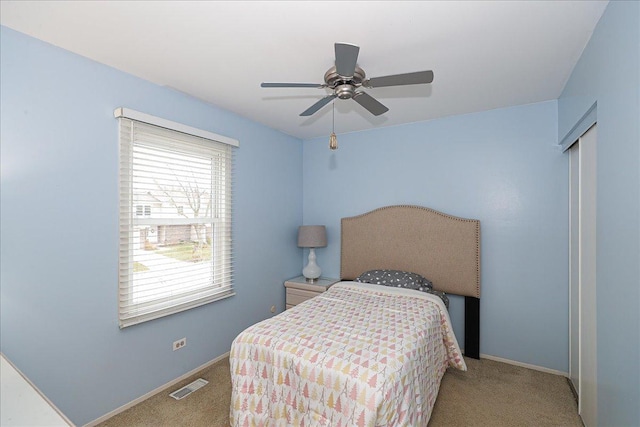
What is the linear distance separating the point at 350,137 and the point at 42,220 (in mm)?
3064

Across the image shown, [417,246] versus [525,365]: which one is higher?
[417,246]

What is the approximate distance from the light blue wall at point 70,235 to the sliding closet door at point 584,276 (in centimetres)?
306

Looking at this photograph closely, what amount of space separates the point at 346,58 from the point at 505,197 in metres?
2.31

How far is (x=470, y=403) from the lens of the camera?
2260mm

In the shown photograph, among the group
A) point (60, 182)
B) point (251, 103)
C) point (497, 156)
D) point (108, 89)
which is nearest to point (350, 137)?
point (251, 103)

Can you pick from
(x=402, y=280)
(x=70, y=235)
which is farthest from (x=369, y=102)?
(x=70, y=235)

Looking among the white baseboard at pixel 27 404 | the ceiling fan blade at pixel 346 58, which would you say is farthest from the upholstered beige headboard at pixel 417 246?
the white baseboard at pixel 27 404

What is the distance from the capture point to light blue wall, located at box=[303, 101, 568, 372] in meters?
2.70

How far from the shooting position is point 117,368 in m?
2.13

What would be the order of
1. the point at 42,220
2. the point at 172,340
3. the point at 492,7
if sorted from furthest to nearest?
the point at 172,340 → the point at 42,220 → the point at 492,7

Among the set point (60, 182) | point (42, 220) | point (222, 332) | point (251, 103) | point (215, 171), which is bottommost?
point (222, 332)

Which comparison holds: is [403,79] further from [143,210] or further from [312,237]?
[312,237]

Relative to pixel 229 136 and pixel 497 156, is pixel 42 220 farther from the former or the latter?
pixel 497 156

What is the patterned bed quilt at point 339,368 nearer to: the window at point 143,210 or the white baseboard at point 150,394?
the white baseboard at point 150,394
